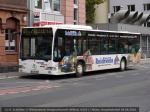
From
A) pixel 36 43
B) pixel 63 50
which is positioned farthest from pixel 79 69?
pixel 36 43

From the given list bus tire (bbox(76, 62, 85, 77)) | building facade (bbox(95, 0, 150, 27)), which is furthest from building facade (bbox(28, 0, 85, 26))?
building facade (bbox(95, 0, 150, 27))

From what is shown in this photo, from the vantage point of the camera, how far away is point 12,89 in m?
18.0

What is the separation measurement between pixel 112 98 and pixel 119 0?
6869cm

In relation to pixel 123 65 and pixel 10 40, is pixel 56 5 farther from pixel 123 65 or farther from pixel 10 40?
pixel 123 65

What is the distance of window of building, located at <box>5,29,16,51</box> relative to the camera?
30.5m

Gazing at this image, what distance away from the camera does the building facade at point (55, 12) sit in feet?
106

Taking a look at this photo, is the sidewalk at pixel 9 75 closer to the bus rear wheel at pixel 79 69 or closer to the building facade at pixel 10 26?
the building facade at pixel 10 26

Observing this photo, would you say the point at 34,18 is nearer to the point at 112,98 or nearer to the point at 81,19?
the point at 81,19

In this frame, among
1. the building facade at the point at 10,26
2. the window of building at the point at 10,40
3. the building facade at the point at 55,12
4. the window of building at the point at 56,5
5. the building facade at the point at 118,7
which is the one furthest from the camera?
the building facade at the point at 118,7

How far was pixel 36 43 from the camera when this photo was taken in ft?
78.3

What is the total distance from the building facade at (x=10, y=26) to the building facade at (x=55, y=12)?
1.01 metres

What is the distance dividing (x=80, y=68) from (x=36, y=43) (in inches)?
116

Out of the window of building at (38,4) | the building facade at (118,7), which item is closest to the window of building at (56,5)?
the window of building at (38,4)

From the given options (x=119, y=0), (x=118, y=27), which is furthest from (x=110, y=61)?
(x=119, y=0)
